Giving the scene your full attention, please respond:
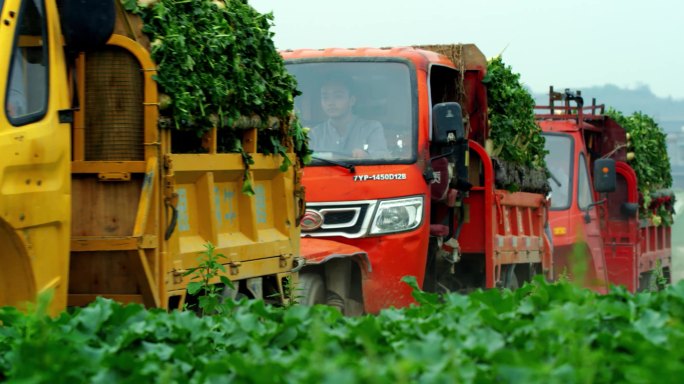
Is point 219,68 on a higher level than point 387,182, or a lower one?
higher

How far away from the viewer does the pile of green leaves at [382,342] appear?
4105 millimetres

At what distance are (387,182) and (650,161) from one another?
11394 millimetres

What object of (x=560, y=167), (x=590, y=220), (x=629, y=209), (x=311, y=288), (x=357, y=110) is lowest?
(x=311, y=288)

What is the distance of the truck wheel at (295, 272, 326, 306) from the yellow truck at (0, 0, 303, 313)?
Result: 161cm

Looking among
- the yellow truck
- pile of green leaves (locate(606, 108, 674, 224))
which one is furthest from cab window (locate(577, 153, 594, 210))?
the yellow truck

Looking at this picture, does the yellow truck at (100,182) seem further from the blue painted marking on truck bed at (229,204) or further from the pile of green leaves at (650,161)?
the pile of green leaves at (650,161)

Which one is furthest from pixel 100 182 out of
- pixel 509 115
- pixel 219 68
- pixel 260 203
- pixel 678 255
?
pixel 678 255

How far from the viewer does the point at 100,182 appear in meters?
8.02

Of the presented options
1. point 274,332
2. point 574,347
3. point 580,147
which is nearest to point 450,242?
point 580,147

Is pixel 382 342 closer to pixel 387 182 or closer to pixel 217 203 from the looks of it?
pixel 217 203

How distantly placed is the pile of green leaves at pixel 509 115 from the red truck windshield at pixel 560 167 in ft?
8.19

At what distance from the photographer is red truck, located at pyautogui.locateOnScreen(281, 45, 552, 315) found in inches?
480

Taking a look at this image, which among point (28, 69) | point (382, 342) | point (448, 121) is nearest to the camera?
point (382, 342)

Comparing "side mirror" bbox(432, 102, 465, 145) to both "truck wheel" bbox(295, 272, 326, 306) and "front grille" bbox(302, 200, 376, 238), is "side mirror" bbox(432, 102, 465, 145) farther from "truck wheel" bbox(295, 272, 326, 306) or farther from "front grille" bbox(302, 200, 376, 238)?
"truck wheel" bbox(295, 272, 326, 306)
